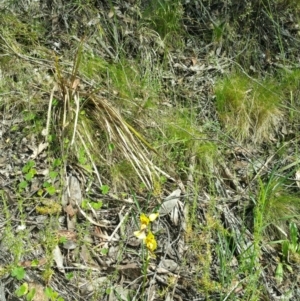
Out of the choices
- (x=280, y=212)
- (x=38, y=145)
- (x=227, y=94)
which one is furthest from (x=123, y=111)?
(x=280, y=212)

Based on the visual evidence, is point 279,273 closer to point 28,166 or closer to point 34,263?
point 34,263

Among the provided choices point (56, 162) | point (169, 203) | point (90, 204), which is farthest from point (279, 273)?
point (56, 162)

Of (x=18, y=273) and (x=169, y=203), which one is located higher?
(x=18, y=273)

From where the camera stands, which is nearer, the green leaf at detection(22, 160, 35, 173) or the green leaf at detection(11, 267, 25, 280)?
the green leaf at detection(11, 267, 25, 280)

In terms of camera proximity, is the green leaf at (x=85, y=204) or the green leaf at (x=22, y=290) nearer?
the green leaf at (x=22, y=290)

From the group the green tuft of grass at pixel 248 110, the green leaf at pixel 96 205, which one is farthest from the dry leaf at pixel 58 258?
the green tuft of grass at pixel 248 110

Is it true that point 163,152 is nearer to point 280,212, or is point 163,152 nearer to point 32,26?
point 280,212

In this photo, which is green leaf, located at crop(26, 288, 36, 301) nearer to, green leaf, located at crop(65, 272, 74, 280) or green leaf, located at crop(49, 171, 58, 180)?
green leaf, located at crop(65, 272, 74, 280)

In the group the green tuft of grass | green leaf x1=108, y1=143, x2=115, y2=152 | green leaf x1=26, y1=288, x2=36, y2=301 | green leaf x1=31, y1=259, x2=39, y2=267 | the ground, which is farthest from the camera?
the green tuft of grass

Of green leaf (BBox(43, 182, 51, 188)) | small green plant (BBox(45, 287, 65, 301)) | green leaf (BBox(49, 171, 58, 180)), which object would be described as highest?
green leaf (BBox(49, 171, 58, 180))

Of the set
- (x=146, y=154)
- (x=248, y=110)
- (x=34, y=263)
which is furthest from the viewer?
(x=248, y=110)

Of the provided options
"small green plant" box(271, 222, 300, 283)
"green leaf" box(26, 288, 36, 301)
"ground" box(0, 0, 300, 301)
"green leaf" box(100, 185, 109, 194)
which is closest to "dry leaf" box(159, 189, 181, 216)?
"ground" box(0, 0, 300, 301)

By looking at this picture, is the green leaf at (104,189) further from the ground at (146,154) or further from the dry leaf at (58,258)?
the dry leaf at (58,258)

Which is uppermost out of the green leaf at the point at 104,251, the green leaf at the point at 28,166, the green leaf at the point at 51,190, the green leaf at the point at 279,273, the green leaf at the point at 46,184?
the green leaf at the point at 28,166
